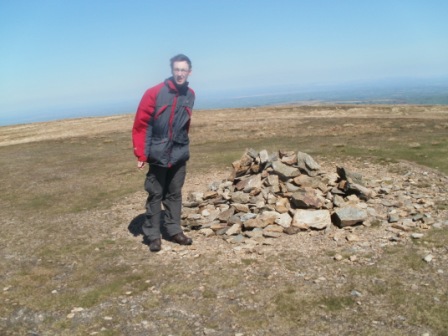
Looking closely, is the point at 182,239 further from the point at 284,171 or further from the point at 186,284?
the point at 284,171

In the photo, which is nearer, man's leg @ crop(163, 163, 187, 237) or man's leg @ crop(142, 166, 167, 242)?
man's leg @ crop(142, 166, 167, 242)

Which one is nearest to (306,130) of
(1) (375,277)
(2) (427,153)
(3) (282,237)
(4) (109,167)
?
(2) (427,153)

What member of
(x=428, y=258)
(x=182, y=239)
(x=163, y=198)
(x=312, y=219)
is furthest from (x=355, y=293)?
(x=163, y=198)

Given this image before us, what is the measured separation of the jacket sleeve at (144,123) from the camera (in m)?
8.11

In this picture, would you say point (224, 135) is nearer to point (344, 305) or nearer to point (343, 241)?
point (343, 241)

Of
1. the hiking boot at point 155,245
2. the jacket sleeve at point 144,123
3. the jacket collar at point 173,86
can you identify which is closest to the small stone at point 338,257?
the hiking boot at point 155,245

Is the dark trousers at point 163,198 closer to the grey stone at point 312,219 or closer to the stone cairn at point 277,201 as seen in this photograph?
the stone cairn at point 277,201

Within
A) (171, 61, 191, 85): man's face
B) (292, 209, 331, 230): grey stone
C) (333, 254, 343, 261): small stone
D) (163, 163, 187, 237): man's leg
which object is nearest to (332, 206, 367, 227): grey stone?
(292, 209, 331, 230): grey stone

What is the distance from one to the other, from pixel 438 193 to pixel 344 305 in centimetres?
712

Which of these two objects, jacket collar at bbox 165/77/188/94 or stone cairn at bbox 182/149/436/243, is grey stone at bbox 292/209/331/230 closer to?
stone cairn at bbox 182/149/436/243

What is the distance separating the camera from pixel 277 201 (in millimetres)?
10227

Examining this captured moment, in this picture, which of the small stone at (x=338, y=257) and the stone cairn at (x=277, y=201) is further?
the stone cairn at (x=277, y=201)

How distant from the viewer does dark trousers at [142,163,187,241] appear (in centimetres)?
865

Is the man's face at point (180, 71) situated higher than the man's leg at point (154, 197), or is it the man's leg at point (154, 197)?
the man's face at point (180, 71)
